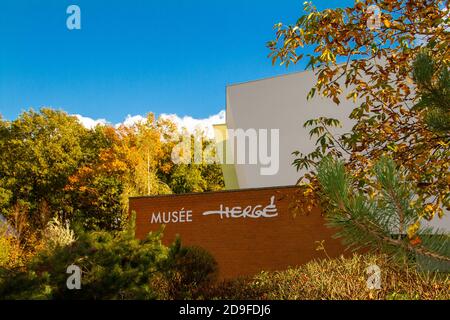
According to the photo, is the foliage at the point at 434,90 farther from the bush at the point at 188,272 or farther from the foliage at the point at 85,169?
the foliage at the point at 85,169

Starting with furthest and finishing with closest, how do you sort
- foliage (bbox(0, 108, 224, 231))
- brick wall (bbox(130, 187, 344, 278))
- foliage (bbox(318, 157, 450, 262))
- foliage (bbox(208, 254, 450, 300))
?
foliage (bbox(0, 108, 224, 231)), brick wall (bbox(130, 187, 344, 278)), foliage (bbox(208, 254, 450, 300)), foliage (bbox(318, 157, 450, 262))

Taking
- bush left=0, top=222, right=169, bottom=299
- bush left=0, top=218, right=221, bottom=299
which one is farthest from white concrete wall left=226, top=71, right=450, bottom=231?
bush left=0, top=222, right=169, bottom=299

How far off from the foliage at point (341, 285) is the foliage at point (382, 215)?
2645 mm

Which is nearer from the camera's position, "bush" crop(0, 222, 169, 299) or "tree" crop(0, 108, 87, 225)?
"bush" crop(0, 222, 169, 299)

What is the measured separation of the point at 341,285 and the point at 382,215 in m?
3.99

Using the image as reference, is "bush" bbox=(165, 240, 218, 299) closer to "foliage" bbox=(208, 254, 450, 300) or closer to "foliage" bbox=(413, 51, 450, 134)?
"foliage" bbox=(208, 254, 450, 300)

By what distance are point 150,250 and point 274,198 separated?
24.7 feet

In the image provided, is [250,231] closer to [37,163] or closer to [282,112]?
[282,112]

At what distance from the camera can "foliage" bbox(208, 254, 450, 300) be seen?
639 cm

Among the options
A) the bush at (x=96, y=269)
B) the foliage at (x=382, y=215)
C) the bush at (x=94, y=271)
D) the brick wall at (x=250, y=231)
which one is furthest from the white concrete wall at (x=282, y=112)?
the foliage at (x=382, y=215)

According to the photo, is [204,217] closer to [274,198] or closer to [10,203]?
[274,198]

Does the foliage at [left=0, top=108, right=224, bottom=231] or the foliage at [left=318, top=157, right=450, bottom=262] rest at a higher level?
the foliage at [left=0, top=108, right=224, bottom=231]

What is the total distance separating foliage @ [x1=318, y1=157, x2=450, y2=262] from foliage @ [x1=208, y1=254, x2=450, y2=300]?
264 centimetres
